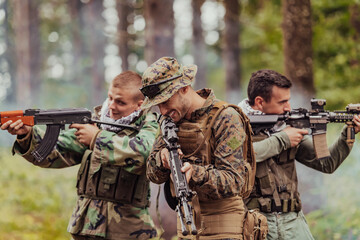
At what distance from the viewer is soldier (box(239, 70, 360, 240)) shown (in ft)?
15.7

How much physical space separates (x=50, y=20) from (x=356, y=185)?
114ft

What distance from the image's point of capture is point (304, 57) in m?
8.88

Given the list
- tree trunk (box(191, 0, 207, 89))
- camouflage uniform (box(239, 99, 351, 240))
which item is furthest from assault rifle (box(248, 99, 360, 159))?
tree trunk (box(191, 0, 207, 89))

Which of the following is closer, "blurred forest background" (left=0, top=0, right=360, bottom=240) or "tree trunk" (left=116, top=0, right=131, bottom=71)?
"blurred forest background" (left=0, top=0, right=360, bottom=240)

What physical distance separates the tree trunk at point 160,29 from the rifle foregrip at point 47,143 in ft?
14.4

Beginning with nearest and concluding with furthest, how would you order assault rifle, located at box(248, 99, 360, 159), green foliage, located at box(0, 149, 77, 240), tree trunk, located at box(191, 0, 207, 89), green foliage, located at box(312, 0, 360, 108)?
assault rifle, located at box(248, 99, 360, 159) < green foliage, located at box(0, 149, 77, 240) < green foliage, located at box(312, 0, 360, 108) < tree trunk, located at box(191, 0, 207, 89)

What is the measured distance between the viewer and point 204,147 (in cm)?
386

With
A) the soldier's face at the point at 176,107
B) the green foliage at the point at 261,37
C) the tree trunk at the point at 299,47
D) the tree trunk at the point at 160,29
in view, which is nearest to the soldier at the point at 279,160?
the soldier's face at the point at 176,107

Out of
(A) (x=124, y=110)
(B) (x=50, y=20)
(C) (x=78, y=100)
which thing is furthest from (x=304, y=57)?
(B) (x=50, y=20)

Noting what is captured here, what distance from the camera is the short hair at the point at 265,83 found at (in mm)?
5016

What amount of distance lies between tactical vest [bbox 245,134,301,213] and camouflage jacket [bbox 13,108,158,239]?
98 centimetres

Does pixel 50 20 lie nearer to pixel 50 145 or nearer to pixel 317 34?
pixel 317 34

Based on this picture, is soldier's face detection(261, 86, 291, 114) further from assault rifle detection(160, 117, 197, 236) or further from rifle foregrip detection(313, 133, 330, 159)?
assault rifle detection(160, 117, 197, 236)

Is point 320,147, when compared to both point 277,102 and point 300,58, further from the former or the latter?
point 300,58
